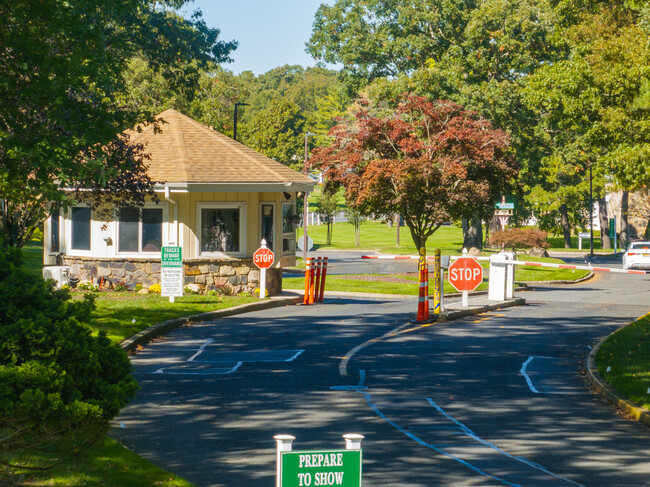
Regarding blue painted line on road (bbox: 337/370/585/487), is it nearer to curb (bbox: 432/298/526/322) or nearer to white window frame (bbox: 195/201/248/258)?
curb (bbox: 432/298/526/322)

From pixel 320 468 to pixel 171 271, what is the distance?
58.1 ft

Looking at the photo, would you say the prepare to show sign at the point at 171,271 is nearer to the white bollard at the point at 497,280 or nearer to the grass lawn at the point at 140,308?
the grass lawn at the point at 140,308

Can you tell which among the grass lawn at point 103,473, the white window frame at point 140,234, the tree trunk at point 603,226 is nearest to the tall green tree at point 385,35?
the tree trunk at point 603,226

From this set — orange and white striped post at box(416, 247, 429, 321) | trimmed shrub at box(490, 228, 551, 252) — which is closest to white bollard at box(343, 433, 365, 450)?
orange and white striped post at box(416, 247, 429, 321)

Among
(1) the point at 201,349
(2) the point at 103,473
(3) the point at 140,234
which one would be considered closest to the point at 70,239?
(3) the point at 140,234

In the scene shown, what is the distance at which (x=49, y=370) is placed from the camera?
23.4 ft

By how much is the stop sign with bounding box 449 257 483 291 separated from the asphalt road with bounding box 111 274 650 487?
1960mm

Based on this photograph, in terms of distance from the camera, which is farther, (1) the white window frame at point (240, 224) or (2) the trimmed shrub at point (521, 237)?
(2) the trimmed shrub at point (521, 237)

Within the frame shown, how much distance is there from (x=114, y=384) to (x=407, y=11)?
1901 inches

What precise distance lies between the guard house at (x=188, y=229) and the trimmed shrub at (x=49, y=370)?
56.3 feet

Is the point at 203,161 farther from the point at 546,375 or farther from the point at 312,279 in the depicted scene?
the point at 546,375

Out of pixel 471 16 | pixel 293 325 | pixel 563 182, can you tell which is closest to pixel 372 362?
pixel 293 325

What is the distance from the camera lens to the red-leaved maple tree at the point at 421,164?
1281 inches

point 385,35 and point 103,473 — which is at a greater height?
point 385,35
